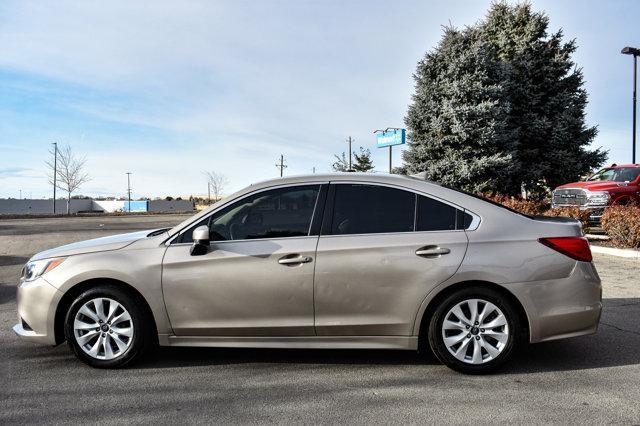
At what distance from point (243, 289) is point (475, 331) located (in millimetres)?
1825

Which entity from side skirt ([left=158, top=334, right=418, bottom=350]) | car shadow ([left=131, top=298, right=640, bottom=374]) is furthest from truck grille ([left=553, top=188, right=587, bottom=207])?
side skirt ([left=158, top=334, right=418, bottom=350])

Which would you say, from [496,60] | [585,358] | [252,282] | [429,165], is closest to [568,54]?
[496,60]

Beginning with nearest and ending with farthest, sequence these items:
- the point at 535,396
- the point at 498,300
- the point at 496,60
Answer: the point at 535,396, the point at 498,300, the point at 496,60

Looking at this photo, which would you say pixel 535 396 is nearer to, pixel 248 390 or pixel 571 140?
pixel 248 390

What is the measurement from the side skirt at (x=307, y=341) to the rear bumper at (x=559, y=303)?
35.9 inches

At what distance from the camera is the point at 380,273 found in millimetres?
3842

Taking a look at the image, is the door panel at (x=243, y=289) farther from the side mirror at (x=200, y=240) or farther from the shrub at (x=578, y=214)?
the shrub at (x=578, y=214)

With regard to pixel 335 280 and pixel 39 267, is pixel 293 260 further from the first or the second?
pixel 39 267

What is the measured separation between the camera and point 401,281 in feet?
12.6

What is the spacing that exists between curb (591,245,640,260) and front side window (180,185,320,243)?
9127 millimetres

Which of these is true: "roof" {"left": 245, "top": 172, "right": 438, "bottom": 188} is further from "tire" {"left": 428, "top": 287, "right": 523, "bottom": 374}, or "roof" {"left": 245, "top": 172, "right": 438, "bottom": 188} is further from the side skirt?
the side skirt

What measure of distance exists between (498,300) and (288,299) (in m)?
1.62

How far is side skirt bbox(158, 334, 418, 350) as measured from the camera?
391cm

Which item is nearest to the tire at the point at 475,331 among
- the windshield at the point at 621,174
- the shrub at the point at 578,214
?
the shrub at the point at 578,214
